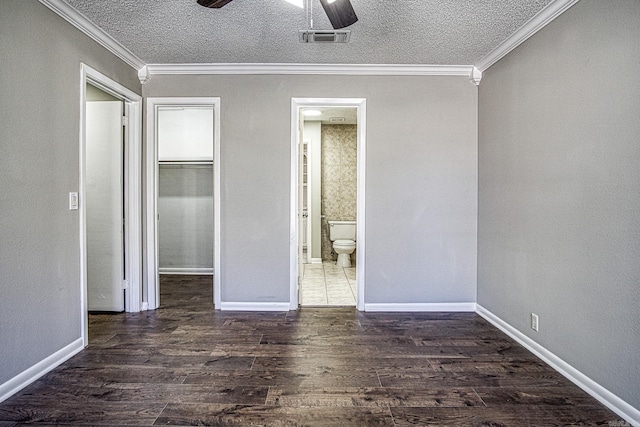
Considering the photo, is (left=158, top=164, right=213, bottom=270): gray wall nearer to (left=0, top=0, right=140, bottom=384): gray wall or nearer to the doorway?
the doorway

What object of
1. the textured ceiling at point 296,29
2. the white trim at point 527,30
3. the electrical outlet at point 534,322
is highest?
the textured ceiling at point 296,29

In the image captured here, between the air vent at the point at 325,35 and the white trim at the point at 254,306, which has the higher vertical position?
the air vent at the point at 325,35

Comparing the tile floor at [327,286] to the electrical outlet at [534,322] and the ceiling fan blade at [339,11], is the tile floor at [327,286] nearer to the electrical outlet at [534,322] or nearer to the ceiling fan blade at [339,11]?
the electrical outlet at [534,322]

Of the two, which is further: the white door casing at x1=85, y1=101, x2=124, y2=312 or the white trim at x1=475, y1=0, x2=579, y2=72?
the white door casing at x1=85, y1=101, x2=124, y2=312

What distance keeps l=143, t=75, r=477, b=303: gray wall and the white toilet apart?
233cm

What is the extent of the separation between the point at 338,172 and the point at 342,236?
116 centimetres

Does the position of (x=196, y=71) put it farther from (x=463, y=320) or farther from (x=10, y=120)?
(x=463, y=320)

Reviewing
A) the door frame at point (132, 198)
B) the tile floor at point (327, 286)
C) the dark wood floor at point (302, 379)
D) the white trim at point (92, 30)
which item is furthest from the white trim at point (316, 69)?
the dark wood floor at point (302, 379)

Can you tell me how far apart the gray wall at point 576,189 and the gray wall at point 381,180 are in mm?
448

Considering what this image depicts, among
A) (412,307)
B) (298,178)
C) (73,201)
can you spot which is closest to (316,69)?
(298,178)

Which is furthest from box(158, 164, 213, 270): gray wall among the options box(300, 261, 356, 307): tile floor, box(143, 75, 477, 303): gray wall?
box(143, 75, 477, 303): gray wall

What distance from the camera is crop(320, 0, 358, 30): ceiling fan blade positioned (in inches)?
73.9

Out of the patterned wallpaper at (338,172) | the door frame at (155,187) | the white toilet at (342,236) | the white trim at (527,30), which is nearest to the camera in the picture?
the white trim at (527,30)

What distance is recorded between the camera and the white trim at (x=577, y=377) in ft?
6.10
